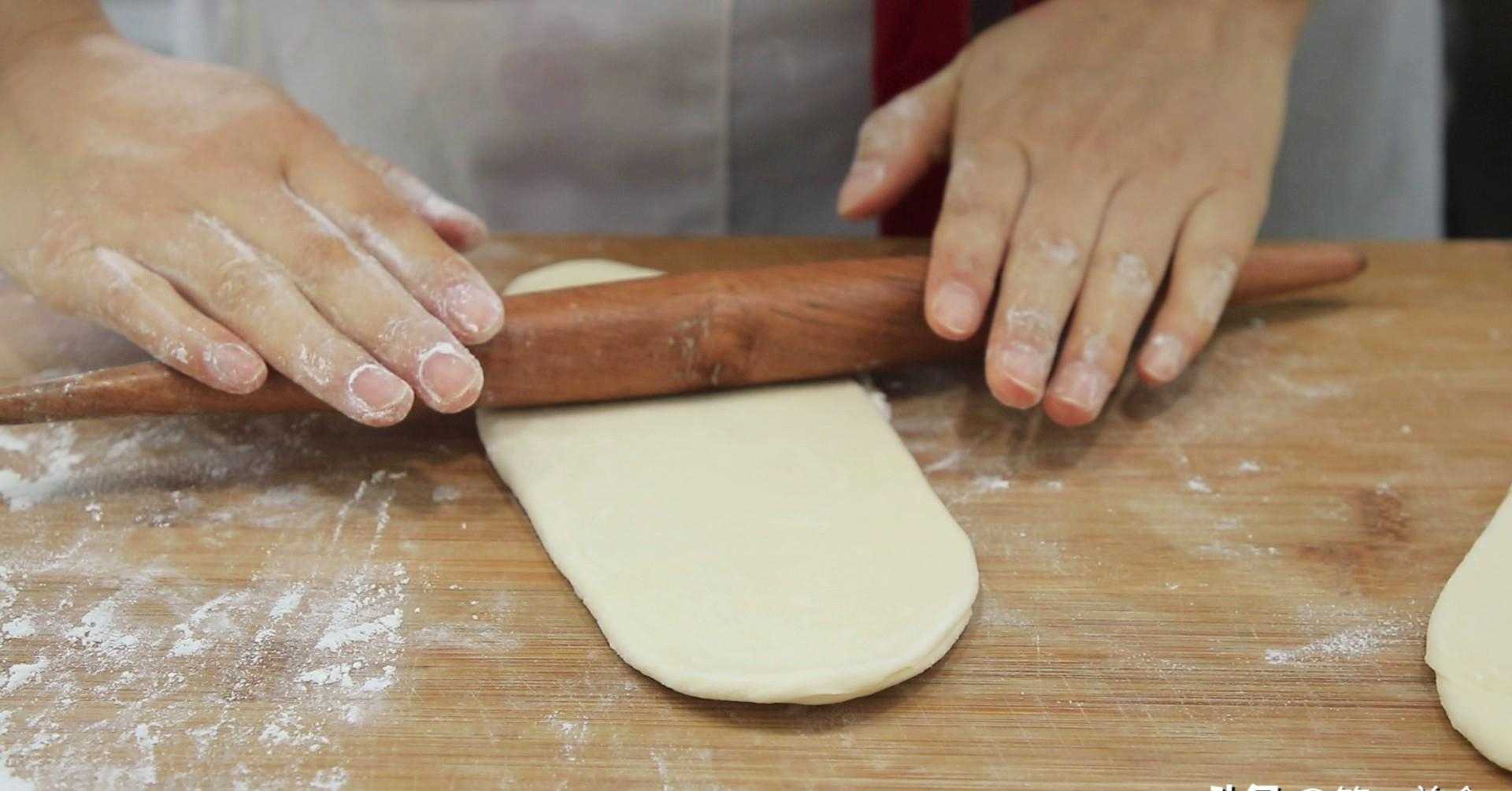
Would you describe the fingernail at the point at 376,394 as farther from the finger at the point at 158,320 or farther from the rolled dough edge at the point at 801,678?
the rolled dough edge at the point at 801,678

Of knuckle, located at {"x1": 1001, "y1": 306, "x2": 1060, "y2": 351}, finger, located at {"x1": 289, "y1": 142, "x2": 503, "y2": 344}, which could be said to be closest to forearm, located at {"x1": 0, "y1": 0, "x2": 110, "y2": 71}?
finger, located at {"x1": 289, "y1": 142, "x2": 503, "y2": 344}

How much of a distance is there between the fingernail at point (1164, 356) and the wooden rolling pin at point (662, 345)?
204 millimetres

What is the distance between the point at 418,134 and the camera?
2158 mm

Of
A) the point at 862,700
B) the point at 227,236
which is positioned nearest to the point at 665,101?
the point at 227,236

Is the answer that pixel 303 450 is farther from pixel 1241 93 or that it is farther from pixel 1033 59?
pixel 1241 93

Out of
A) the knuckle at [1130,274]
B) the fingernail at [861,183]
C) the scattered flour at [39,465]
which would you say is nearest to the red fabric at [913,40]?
the fingernail at [861,183]

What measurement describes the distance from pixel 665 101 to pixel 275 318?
0.94m

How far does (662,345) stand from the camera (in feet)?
4.66

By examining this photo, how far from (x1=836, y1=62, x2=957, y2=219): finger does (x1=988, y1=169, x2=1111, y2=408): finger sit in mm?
218

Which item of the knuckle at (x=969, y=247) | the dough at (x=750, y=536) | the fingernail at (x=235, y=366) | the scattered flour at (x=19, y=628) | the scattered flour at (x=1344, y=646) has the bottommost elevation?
the scattered flour at (x=19, y=628)

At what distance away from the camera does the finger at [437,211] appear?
162cm

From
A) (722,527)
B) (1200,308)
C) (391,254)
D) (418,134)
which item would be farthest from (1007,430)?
(418,134)

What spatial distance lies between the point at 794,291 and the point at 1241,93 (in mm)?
743

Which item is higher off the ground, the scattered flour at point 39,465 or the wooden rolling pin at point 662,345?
the wooden rolling pin at point 662,345
